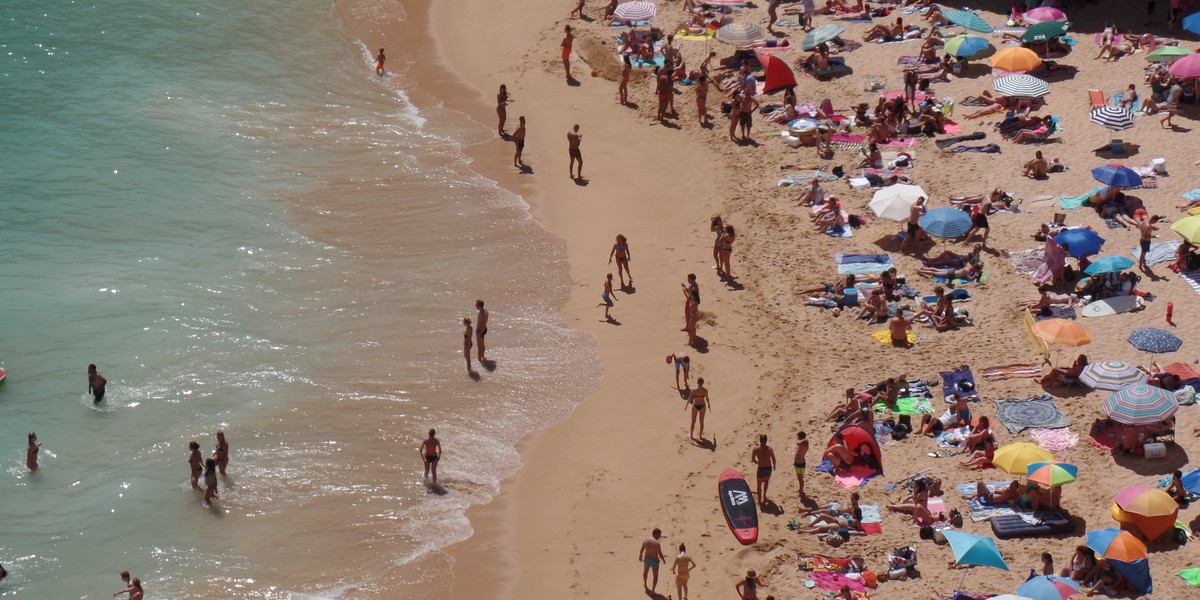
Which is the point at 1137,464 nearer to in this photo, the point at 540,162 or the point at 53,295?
the point at 540,162

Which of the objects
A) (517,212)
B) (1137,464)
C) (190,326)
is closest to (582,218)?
(517,212)

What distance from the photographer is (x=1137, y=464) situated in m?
17.5

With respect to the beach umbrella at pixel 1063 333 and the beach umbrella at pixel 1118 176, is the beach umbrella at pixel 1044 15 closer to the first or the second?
the beach umbrella at pixel 1118 176

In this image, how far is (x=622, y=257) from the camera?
75.8ft

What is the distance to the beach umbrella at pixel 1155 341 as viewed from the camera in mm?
19703

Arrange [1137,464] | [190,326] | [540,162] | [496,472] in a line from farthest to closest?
[540,162]
[190,326]
[496,472]
[1137,464]

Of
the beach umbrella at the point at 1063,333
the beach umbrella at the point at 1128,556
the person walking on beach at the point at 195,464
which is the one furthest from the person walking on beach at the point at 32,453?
the beach umbrella at the point at 1063,333

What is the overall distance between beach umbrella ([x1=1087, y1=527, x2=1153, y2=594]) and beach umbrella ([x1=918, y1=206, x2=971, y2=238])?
27.3ft

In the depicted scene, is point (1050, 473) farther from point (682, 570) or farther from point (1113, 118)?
point (1113, 118)

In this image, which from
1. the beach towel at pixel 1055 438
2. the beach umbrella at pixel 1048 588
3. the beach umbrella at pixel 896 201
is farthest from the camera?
the beach umbrella at pixel 896 201

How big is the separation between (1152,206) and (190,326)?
15.9m

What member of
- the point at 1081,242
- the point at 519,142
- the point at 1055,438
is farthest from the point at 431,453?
the point at 519,142

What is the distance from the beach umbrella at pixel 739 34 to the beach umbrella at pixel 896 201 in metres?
8.14

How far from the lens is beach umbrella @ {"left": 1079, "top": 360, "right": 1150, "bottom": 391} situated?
1861 cm
